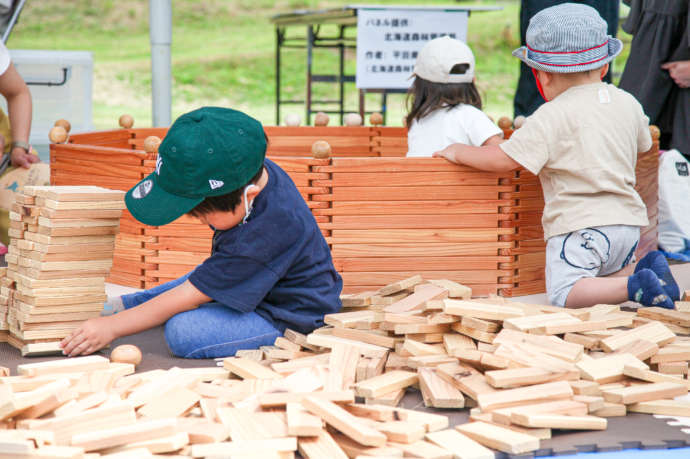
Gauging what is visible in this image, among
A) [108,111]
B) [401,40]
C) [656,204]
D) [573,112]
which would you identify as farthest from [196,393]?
[108,111]

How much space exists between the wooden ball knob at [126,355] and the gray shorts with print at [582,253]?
176 cm

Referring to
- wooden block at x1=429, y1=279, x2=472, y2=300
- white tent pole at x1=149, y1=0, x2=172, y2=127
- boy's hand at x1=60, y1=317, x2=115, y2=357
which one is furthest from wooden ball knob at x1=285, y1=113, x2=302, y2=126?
boy's hand at x1=60, y1=317, x2=115, y2=357

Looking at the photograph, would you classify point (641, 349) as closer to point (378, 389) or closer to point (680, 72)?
point (378, 389)

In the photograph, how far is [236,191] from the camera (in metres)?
2.64

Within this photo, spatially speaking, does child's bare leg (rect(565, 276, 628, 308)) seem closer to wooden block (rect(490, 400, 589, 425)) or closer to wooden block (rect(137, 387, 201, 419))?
wooden block (rect(490, 400, 589, 425))

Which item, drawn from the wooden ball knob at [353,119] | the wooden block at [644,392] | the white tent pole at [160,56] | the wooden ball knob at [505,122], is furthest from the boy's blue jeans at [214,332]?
the white tent pole at [160,56]

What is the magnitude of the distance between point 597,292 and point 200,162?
69.3 inches

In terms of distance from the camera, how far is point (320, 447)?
1.99 meters

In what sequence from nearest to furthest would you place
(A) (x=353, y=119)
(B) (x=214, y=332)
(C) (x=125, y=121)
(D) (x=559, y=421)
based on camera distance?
(D) (x=559, y=421), (B) (x=214, y=332), (C) (x=125, y=121), (A) (x=353, y=119)

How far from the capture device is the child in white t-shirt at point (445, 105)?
12.7 feet

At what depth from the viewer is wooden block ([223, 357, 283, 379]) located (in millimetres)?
2502

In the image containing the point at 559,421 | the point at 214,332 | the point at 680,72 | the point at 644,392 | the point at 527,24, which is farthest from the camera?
the point at 527,24

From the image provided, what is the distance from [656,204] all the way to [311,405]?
285 cm

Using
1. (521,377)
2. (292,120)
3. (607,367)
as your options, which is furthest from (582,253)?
(292,120)
